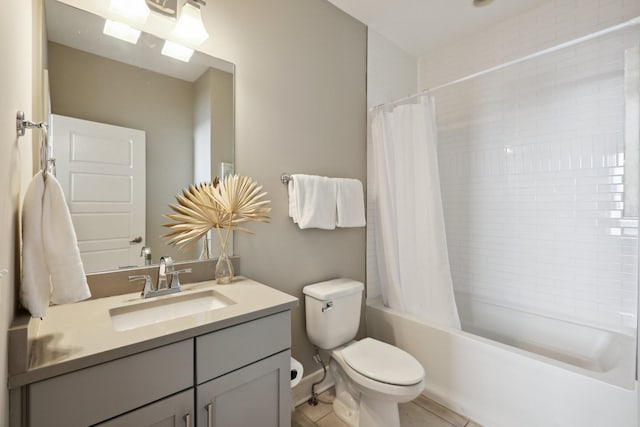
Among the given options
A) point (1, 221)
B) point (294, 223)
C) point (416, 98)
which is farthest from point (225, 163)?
point (416, 98)

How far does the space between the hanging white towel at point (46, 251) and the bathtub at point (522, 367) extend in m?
1.82

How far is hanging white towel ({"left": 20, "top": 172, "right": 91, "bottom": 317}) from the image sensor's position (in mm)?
756

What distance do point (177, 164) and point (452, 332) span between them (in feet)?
5.88

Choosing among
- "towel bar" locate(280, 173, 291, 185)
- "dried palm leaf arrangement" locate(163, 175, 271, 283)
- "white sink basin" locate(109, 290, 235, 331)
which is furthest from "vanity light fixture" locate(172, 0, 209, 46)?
"white sink basin" locate(109, 290, 235, 331)

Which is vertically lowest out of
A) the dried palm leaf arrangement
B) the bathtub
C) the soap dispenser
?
the bathtub

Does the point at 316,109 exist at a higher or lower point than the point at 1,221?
higher

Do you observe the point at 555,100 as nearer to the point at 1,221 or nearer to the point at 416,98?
the point at 416,98

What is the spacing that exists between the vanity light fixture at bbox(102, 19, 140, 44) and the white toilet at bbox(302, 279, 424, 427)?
1542 millimetres

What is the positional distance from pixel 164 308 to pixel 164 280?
133 mm

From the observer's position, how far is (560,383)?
4.61ft

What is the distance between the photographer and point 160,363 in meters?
0.88

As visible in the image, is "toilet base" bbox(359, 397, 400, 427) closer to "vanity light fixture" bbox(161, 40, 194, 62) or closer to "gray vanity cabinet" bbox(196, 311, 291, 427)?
"gray vanity cabinet" bbox(196, 311, 291, 427)

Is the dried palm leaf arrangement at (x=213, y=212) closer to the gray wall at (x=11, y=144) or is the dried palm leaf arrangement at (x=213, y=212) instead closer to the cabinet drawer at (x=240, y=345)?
the cabinet drawer at (x=240, y=345)

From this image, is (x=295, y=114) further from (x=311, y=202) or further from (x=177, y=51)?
(x=177, y=51)
